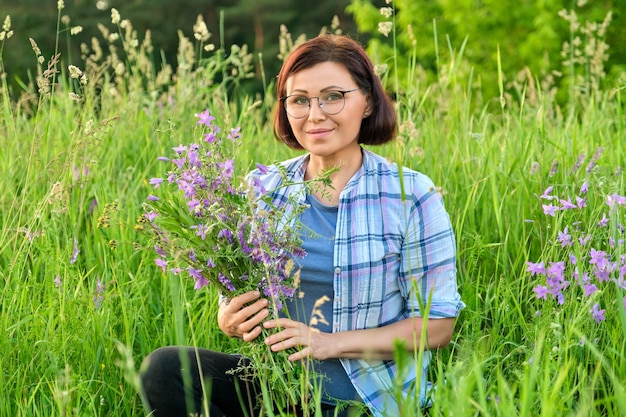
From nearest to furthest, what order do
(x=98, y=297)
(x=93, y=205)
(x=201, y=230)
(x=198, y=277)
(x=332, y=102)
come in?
(x=201, y=230), (x=198, y=277), (x=332, y=102), (x=98, y=297), (x=93, y=205)

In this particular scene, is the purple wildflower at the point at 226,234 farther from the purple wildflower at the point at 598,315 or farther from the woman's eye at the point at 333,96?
the purple wildflower at the point at 598,315

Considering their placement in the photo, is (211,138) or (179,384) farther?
(179,384)

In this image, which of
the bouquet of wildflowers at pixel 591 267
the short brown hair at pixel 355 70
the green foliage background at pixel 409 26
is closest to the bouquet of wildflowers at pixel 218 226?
the short brown hair at pixel 355 70

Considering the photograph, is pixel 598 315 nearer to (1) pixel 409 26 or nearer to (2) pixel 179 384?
(2) pixel 179 384

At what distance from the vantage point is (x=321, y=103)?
8.21ft

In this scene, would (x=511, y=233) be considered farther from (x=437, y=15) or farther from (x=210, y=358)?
(x=437, y=15)

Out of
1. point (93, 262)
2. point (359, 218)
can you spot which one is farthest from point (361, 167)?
point (93, 262)

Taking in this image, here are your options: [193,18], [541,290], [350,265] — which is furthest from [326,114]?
[193,18]

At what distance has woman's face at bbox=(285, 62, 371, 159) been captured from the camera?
2.49 meters

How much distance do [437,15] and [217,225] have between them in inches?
508

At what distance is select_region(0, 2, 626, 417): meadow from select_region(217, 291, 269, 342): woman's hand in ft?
0.75

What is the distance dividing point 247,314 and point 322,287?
0.36 m

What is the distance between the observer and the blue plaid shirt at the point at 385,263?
238 cm

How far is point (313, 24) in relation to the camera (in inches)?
1018
